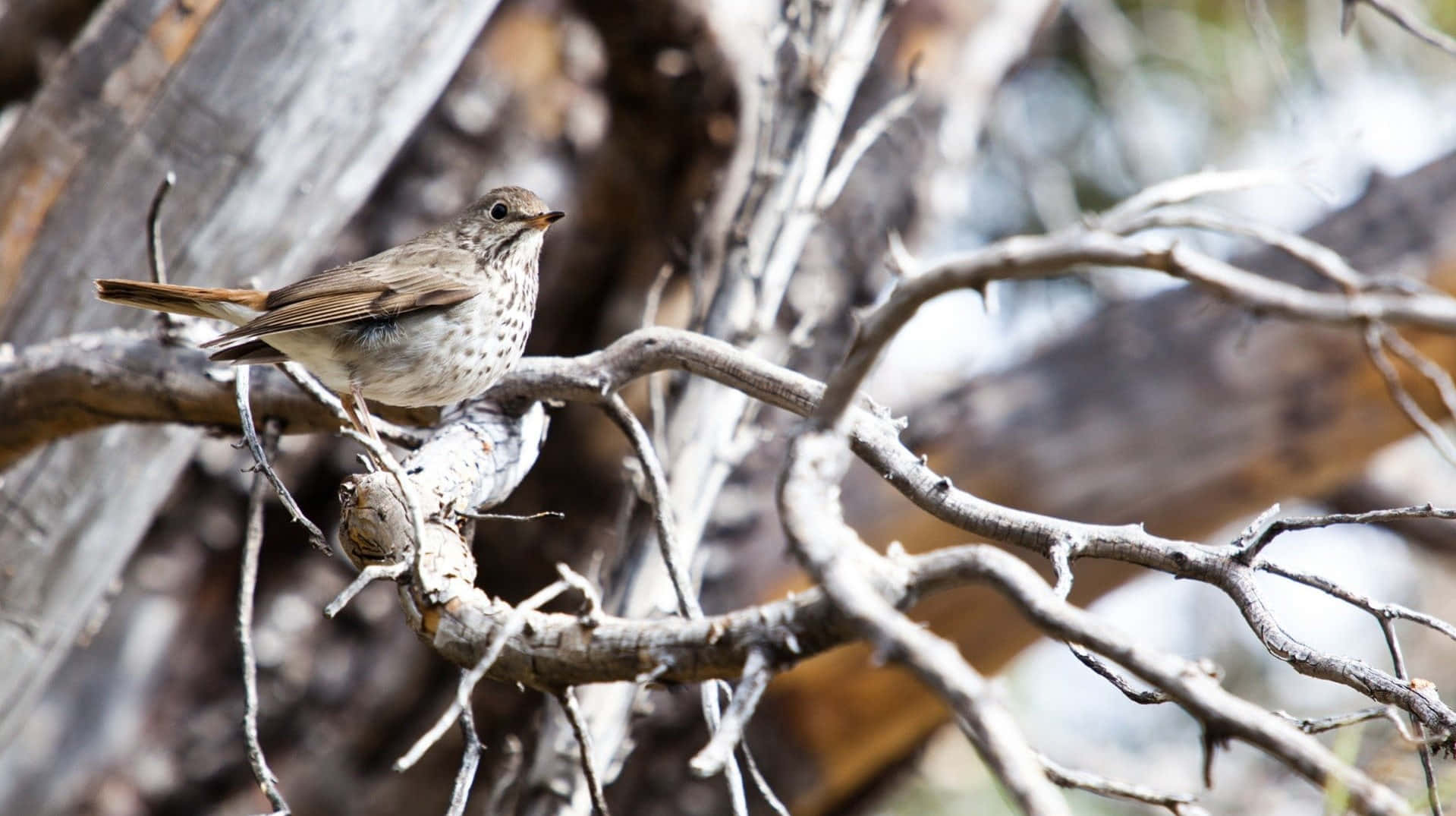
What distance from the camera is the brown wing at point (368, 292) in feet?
8.13

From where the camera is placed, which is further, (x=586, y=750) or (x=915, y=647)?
(x=586, y=750)

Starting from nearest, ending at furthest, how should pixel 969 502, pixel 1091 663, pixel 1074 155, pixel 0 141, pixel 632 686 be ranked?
pixel 1091 663 < pixel 969 502 < pixel 632 686 < pixel 0 141 < pixel 1074 155

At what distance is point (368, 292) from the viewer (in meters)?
2.78

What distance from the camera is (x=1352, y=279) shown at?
3.73ft

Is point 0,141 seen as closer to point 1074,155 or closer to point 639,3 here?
point 639,3

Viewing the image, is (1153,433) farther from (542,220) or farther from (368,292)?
(368,292)

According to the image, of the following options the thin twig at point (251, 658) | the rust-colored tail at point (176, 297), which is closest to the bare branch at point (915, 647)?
the thin twig at point (251, 658)

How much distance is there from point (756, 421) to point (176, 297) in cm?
189

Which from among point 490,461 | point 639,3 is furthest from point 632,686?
point 639,3

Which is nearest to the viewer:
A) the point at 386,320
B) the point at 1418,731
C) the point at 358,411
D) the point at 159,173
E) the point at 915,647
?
the point at 915,647

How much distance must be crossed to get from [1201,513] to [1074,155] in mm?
2627

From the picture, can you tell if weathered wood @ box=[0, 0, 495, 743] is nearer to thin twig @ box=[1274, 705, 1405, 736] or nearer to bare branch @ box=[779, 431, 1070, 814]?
bare branch @ box=[779, 431, 1070, 814]

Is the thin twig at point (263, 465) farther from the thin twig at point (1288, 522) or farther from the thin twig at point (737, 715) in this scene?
the thin twig at point (1288, 522)

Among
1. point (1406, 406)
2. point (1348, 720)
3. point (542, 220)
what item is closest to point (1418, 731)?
point (1348, 720)
